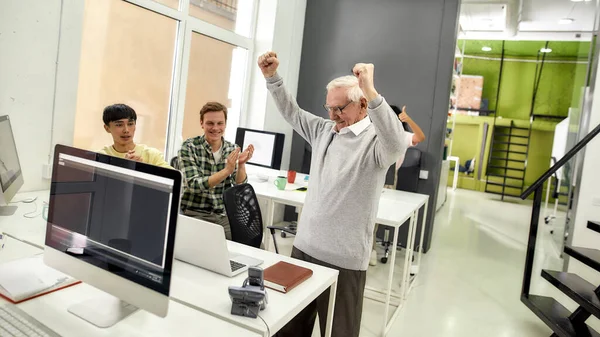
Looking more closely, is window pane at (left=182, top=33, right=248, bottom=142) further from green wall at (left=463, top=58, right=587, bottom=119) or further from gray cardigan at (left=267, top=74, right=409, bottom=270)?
green wall at (left=463, top=58, right=587, bottom=119)

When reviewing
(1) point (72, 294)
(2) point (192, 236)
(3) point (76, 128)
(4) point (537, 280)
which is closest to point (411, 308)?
(4) point (537, 280)

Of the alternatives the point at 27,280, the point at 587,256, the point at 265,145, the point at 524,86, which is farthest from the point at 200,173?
the point at 524,86

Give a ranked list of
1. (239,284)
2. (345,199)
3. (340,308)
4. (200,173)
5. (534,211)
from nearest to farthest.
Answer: (239,284)
(345,199)
(340,308)
(200,173)
(534,211)

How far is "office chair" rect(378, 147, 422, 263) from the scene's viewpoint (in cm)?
495

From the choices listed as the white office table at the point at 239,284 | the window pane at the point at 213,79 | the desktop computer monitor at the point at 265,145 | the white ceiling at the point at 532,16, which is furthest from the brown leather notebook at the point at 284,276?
the white ceiling at the point at 532,16

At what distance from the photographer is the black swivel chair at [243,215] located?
2.42 m

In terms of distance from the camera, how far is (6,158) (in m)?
2.15

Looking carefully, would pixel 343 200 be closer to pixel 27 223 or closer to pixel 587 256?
pixel 27 223

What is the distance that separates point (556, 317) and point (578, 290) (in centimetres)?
24

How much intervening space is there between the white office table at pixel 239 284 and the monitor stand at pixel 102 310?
0.57 ft

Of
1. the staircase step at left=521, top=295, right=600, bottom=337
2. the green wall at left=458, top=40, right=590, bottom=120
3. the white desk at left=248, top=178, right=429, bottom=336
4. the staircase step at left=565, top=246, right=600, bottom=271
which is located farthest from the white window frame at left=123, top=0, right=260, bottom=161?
the green wall at left=458, top=40, right=590, bottom=120

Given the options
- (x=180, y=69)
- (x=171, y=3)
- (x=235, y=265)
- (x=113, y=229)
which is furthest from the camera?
(x=180, y=69)

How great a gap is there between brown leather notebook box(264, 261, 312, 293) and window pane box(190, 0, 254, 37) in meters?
3.24

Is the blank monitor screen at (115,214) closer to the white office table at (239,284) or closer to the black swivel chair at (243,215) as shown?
the white office table at (239,284)
